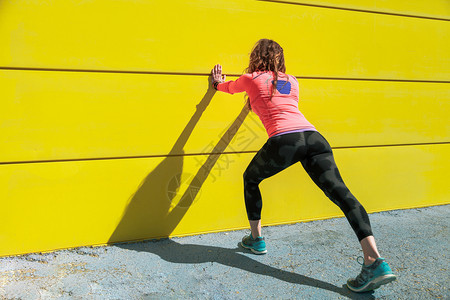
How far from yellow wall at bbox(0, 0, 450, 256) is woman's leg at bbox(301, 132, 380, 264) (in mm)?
860

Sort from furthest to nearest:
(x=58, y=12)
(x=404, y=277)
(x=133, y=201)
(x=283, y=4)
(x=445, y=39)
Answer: (x=445, y=39)
(x=283, y=4)
(x=133, y=201)
(x=58, y=12)
(x=404, y=277)

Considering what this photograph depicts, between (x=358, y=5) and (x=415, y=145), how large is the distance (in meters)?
1.40

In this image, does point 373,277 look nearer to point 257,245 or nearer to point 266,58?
point 257,245

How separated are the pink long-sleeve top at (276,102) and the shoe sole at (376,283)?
35.9 inches

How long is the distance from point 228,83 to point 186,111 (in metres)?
0.42

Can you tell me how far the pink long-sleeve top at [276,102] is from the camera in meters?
2.31

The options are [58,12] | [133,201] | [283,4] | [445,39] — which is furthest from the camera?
[445,39]

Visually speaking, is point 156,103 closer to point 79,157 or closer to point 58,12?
point 79,157

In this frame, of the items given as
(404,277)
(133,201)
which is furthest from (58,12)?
(404,277)

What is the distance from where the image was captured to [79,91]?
2.57m

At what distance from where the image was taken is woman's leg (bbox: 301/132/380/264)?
2.11 meters

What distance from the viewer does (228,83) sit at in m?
2.62

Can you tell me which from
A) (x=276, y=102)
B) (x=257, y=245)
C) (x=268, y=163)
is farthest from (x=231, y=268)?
(x=276, y=102)

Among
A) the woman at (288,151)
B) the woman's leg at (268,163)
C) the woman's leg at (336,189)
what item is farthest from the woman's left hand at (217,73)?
the woman's leg at (336,189)
